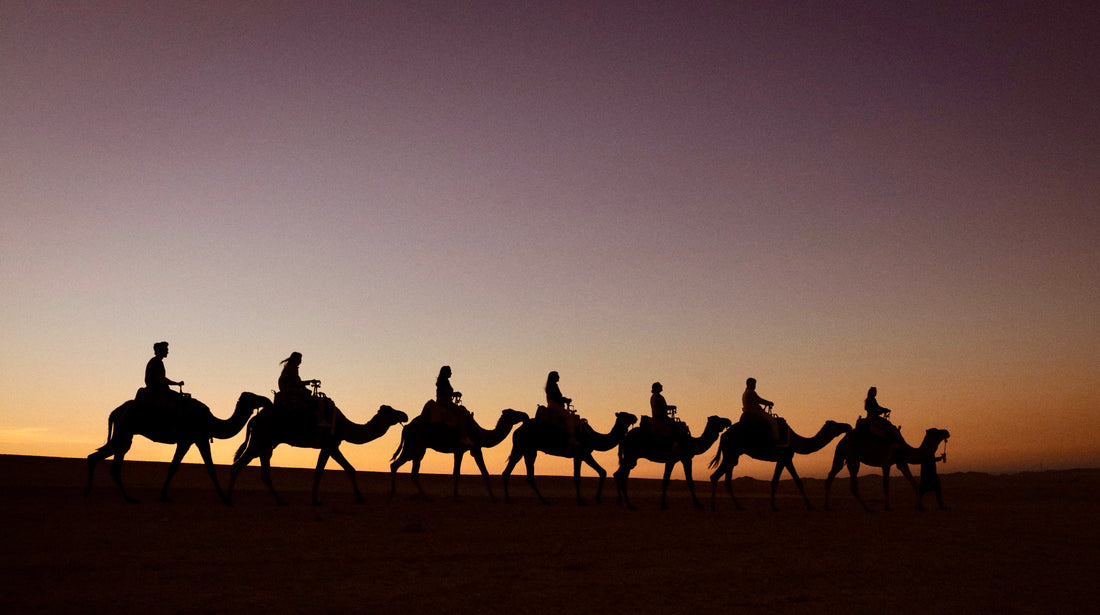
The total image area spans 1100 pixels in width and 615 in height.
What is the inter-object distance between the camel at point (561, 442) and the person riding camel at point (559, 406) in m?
0.16

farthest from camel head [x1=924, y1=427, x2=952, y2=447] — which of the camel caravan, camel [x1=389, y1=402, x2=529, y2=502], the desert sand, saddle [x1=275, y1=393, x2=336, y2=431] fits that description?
saddle [x1=275, y1=393, x2=336, y2=431]

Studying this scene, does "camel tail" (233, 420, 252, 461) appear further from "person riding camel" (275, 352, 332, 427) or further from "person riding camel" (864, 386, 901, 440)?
"person riding camel" (864, 386, 901, 440)

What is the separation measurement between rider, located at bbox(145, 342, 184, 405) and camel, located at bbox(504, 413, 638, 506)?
8.51 metres

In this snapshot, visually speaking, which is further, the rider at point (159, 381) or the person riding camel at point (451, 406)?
the person riding camel at point (451, 406)

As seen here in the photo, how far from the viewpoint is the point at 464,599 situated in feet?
33.9

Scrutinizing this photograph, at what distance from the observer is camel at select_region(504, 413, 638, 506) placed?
2325 centimetres

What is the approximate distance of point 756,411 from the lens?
23.6 m

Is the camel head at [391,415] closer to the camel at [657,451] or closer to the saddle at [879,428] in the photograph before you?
the camel at [657,451]

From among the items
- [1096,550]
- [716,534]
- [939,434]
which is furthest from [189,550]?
[939,434]

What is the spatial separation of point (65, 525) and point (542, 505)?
36.6ft

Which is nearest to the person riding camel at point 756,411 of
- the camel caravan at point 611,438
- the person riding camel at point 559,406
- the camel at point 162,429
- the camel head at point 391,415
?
the camel caravan at point 611,438

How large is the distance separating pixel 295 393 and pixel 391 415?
3021mm

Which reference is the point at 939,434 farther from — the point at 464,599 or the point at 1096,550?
the point at 464,599

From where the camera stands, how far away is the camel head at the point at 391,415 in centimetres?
2191
